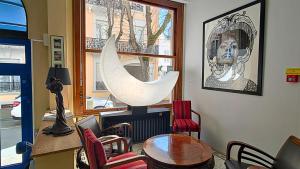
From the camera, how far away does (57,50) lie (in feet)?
9.11

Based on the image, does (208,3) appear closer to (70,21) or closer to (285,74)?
(285,74)

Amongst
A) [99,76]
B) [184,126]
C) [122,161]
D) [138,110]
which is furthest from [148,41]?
[122,161]

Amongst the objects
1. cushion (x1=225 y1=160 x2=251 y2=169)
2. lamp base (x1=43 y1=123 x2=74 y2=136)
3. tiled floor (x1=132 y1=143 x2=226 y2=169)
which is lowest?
tiled floor (x1=132 y1=143 x2=226 y2=169)

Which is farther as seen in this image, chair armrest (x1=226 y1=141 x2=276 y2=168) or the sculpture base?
the sculpture base

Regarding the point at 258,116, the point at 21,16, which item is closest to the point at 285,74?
the point at 258,116

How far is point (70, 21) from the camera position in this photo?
10.0 ft

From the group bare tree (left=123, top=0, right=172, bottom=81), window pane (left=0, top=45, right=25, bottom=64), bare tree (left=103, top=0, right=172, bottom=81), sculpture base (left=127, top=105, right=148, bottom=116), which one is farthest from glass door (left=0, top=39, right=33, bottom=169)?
bare tree (left=123, top=0, right=172, bottom=81)

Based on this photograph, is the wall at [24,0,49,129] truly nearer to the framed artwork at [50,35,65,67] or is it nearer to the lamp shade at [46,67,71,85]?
the framed artwork at [50,35,65,67]

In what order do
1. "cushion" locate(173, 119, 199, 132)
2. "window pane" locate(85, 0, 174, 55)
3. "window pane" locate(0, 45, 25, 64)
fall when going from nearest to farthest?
1. "window pane" locate(0, 45, 25, 64)
2. "cushion" locate(173, 119, 199, 132)
3. "window pane" locate(85, 0, 174, 55)

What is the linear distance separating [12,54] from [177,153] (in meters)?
2.66

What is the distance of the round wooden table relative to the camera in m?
1.89

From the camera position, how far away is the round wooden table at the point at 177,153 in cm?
189

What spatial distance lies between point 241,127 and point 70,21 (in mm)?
3337

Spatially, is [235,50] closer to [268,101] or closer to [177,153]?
[268,101]
